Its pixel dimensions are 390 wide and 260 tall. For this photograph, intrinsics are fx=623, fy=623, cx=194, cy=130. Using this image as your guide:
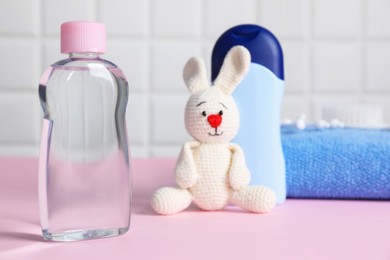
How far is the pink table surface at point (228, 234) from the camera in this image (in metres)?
0.42

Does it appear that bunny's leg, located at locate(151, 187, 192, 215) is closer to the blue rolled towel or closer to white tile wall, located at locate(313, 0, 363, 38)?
the blue rolled towel

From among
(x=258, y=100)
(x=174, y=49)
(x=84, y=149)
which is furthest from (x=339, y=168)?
(x=174, y=49)

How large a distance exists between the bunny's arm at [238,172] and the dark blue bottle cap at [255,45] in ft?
0.30

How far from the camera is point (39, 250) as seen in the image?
44 centimetres

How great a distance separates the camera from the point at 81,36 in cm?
46

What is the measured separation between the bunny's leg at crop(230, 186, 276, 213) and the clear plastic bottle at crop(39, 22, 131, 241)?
0.39ft

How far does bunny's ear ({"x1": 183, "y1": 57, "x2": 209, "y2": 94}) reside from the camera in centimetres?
59

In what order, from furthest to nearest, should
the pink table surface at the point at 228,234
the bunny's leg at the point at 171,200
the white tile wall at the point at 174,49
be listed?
the white tile wall at the point at 174,49, the bunny's leg at the point at 171,200, the pink table surface at the point at 228,234

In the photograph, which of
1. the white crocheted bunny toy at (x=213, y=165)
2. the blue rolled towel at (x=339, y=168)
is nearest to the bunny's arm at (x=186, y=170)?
the white crocheted bunny toy at (x=213, y=165)

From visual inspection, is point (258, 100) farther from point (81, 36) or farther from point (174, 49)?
point (174, 49)

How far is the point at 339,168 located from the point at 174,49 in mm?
748

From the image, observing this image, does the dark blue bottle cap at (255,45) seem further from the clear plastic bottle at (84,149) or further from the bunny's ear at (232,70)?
the clear plastic bottle at (84,149)

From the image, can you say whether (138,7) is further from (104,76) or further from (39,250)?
(39,250)

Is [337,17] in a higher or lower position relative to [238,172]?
higher
